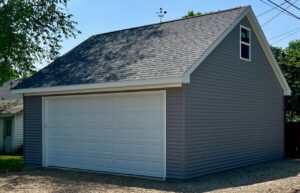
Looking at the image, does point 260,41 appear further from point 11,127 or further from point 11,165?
point 11,127

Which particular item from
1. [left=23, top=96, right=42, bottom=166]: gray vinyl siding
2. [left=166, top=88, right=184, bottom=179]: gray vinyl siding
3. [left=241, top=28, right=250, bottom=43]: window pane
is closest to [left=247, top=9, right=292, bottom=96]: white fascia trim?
[left=241, top=28, right=250, bottom=43]: window pane

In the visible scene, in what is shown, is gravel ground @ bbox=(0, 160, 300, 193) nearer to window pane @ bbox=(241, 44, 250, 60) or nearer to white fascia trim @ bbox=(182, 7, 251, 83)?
white fascia trim @ bbox=(182, 7, 251, 83)

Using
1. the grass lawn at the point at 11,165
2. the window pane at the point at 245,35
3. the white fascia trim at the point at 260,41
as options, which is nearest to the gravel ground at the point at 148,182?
the grass lawn at the point at 11,165

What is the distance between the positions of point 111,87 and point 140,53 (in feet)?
6.46

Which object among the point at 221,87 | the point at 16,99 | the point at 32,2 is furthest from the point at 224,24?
the point at 16,99

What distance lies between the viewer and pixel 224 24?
14.2 m

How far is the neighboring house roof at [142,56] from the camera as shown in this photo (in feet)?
40.1

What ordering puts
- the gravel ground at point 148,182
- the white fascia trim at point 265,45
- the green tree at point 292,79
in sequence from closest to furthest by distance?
the gravel ground at point 148,182, the white fascia trim at point 265,45, the green tree at point 292,79

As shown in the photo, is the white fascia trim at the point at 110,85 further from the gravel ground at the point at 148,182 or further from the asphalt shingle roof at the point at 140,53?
the gravel ground at the point at 148,182

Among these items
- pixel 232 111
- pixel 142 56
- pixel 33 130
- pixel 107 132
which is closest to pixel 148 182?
pixel 107 132

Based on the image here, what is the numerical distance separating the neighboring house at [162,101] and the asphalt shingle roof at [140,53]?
2.0 inches

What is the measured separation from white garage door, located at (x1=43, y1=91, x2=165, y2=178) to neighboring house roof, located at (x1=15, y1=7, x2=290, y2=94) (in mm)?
628

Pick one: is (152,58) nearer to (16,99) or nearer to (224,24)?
(224,24)

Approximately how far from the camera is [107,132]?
13633 millimetres
